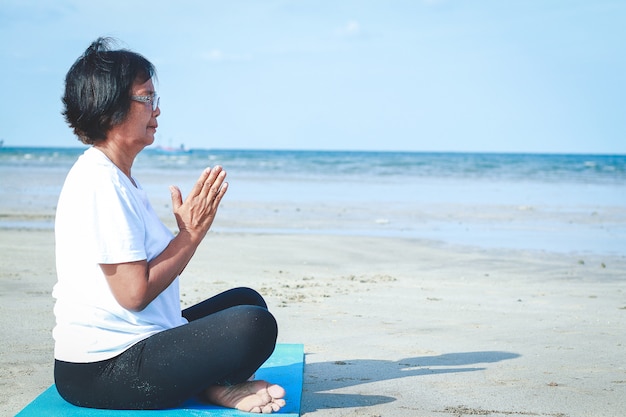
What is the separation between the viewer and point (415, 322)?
18.9 ft

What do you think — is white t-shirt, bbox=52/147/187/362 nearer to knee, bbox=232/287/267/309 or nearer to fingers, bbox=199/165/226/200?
fingers, bbox=199/165/226/200

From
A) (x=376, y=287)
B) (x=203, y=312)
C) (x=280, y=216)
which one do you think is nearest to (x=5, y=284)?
(x=376, y=287)

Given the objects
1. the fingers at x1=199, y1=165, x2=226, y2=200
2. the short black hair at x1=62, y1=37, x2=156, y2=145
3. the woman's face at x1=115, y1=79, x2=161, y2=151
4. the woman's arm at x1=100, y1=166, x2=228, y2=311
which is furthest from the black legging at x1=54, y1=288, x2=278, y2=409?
the short black hair at x1=62, y1=37, x2=156, y2=145

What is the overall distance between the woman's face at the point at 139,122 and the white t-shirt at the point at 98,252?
128 millimetres

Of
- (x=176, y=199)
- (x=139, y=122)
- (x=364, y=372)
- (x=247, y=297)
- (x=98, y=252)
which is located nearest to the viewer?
(x=98, y=252)

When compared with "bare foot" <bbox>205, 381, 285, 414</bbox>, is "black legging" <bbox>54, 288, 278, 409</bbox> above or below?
above

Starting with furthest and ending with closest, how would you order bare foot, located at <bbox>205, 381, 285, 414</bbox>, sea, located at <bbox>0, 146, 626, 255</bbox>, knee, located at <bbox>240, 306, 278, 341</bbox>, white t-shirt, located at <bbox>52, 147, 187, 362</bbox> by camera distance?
sea, located at <bbox>0, 146, 626, 255</bbox> < bare foot, located at <bbox>205, 381, 285, 414</bbox> < knee, located at <bbox>240, 306, 278, 341</bbox> < white t-shirt, located at <bbox>52, 147, 187, 362</bbox>

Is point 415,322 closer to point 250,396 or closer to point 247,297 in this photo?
point 247,297

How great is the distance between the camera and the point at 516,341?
205 inches

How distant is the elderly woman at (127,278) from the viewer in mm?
2930

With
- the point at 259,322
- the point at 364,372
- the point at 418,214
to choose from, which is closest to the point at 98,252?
the point at 259,322

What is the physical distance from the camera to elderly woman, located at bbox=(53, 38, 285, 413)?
2.93 metres

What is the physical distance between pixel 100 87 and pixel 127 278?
2.31 ft

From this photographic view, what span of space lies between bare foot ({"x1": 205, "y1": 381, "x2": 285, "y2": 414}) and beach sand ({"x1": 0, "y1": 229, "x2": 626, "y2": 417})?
1.10ft
